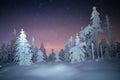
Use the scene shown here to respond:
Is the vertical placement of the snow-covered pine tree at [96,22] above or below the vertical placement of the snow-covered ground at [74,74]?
above

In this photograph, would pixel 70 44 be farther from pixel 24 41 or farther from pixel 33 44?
pixel 24 41

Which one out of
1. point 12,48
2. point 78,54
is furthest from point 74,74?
point 12,48

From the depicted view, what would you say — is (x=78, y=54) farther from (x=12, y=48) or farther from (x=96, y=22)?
(x=12, y=48)

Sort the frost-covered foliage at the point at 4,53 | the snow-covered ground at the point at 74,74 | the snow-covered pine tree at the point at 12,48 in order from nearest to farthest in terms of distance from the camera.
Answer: the snow-covered ground at the point at 74,74 < the frost-covered foliage at the point at 4,53 < the snow-covered pine tree at the point at 12,48

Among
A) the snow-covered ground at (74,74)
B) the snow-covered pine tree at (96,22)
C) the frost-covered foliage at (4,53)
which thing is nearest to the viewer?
the snow-covered ground at (74,74)

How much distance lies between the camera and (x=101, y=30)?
40.5 metres

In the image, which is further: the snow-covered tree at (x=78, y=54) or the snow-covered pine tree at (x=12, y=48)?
the snow-covered pine tree at (x=12, y=48)

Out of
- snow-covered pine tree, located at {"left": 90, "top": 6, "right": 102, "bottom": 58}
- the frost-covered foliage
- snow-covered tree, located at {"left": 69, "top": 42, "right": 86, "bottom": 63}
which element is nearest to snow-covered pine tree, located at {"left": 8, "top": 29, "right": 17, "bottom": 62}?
the frost-covered foliage

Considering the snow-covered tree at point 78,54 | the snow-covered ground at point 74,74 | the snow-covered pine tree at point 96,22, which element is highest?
the snow-covered pine tree at point 96,22

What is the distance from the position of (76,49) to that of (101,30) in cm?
905

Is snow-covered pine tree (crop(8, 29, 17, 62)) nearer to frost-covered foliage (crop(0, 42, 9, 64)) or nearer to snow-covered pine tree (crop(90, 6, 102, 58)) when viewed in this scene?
frost-covered foliage (crop(0, 42, 9, 64))

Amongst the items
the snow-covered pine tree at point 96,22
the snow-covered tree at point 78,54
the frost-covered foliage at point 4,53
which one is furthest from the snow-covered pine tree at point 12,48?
the snow-covered pine tree at point 96,22

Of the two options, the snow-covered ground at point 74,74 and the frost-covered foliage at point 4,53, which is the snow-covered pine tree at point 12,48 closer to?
the frost-covered foliage at point 4,53

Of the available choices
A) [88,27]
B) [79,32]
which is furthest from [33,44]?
[88,27]
